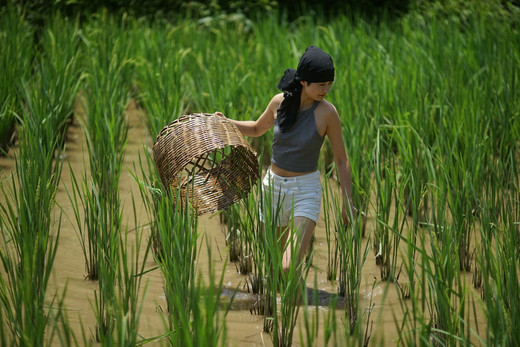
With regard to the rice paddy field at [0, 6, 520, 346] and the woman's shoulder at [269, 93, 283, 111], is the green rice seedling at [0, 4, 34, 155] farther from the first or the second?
the woman's shoulder at [269, 93, 283, 111]

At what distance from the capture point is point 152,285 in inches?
104

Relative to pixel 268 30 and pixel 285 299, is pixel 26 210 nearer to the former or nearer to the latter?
pixel 285 299

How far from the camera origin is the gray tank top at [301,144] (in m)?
2.44

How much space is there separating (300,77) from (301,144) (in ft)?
0.82

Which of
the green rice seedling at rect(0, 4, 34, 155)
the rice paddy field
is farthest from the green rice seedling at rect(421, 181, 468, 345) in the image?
the green rice seedling at rect(0, 4, 34, 155)

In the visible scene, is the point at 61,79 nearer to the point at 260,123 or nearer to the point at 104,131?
the point at 104,131

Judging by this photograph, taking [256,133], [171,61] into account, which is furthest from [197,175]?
[171,61]

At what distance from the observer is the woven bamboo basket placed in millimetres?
2422

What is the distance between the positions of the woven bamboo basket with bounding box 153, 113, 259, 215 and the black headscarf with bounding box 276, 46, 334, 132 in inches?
7.5

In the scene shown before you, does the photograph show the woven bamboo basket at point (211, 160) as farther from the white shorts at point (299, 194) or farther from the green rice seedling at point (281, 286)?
the green rice seedling at point (281, 286)

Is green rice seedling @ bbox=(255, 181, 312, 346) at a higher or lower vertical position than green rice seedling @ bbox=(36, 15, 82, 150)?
lower

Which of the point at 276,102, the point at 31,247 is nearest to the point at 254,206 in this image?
the point at 276,102

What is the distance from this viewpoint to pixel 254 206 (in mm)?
A: 2605

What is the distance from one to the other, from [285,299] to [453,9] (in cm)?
610
